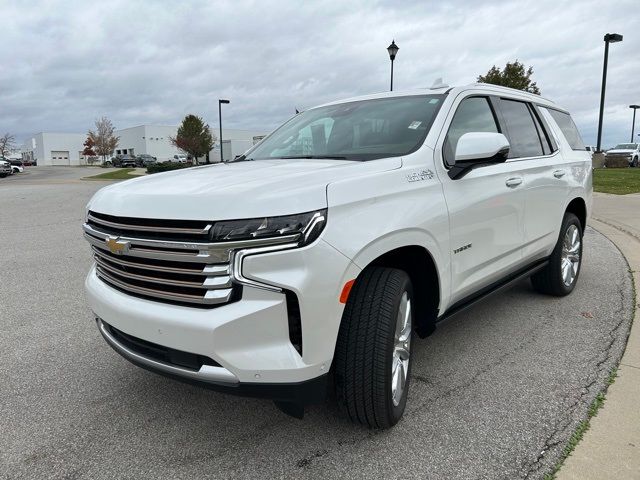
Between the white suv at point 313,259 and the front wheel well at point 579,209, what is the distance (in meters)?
2.00

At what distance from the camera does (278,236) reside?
2.04 m

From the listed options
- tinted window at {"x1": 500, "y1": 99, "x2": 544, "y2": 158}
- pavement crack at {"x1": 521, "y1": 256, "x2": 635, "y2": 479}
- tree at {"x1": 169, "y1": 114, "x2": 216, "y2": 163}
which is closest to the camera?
pavement crack at {"x1": 521, "y1": 256, "x2": 635, "y2": 479}

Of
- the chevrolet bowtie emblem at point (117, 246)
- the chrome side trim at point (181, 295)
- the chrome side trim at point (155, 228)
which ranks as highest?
the chrome side trim at point (155, 228)

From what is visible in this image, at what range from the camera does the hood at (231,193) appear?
2072 mm

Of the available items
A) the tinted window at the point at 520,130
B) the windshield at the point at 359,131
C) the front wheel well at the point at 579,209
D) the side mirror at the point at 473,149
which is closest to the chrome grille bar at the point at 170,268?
the windshield at the point at 359,131

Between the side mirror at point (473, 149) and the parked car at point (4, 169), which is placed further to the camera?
the parked car at point (4, 169)

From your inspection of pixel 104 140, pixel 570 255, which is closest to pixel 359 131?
→ pixel 570 255

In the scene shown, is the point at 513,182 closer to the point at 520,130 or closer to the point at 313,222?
the point at 520,130

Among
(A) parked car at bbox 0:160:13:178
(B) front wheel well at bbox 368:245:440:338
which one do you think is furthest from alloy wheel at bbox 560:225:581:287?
(A) parked car at bbox 0:160:13:178

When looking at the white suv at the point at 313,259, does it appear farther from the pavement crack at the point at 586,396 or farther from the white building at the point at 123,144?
the white building at the point at 123,144

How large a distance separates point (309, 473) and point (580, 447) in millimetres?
1343

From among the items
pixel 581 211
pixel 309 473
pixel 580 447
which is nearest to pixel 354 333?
pixel 309 473

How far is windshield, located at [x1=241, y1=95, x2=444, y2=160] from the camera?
3098 millimetres

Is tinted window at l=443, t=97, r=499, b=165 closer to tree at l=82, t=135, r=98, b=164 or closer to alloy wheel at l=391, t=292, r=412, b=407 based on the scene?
alloy wheel at l=391, t=292, r=412, b=407
